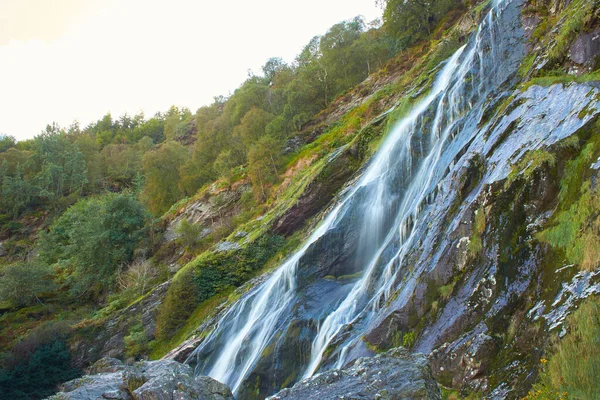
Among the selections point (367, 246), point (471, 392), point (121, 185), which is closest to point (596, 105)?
point (471, 392)

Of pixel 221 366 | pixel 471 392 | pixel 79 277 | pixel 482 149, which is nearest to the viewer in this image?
pixel 471 392

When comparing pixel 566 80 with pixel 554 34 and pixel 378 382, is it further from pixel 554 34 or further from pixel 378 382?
pixel 378 382

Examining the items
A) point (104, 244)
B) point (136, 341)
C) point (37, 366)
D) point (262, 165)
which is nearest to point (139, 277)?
point (104, 244)

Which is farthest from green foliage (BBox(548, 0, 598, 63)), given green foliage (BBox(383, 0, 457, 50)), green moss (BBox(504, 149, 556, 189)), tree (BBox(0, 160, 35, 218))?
tree (BBox(0, 160, 35, 218))

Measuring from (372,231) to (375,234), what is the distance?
9.5 inches

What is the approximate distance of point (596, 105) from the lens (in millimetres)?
9336

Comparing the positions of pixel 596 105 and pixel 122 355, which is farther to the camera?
pixel 122 355

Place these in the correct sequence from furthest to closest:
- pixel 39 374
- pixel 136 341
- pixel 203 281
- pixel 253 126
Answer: pixel 253 126 → pixel 136 341 → pixel 203 281 → pixel 39 374

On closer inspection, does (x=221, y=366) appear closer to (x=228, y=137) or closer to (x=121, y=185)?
(x=228, y=137)

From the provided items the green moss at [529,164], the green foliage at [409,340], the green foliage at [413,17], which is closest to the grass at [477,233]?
the green moss at [529,164]

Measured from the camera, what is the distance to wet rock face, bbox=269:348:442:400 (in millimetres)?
6227

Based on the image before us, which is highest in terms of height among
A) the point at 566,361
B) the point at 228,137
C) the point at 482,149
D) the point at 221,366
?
the point at 228,137

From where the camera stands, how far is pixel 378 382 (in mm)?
A: 6473

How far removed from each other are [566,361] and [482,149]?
656 cm
